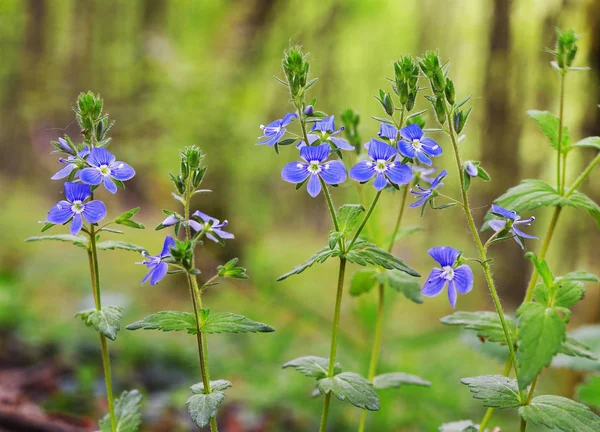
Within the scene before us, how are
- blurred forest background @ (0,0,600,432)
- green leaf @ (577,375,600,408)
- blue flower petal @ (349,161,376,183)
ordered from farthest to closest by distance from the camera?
blurred forest background @ (0,0,600,432) → green leaf @ (577,375,600,408) → blue flower petal @ (349,161,376,183)

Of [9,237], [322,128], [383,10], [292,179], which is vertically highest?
[383,10]

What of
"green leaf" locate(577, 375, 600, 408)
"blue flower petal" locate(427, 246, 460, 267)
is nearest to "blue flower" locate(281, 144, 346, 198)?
"blue flower petal" locate(427, 246, 460, 267)

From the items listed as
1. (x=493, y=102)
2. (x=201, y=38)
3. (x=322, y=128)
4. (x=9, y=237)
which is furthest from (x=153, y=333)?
(x=201, y=38)

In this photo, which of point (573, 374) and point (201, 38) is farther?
point (201, 38)

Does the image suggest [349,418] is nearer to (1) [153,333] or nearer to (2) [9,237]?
(1) [153,333]

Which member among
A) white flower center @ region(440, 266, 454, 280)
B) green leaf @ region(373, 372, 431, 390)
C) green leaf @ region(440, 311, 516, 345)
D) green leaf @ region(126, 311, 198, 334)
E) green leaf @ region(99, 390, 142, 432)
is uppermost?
white flower center @ region(440, 266, 454, 280)

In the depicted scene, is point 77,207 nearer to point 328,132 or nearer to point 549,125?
point 328,132

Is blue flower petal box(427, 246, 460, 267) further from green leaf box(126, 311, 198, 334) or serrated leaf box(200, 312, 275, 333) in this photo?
green leaf box(126, 311, 198, 334)
